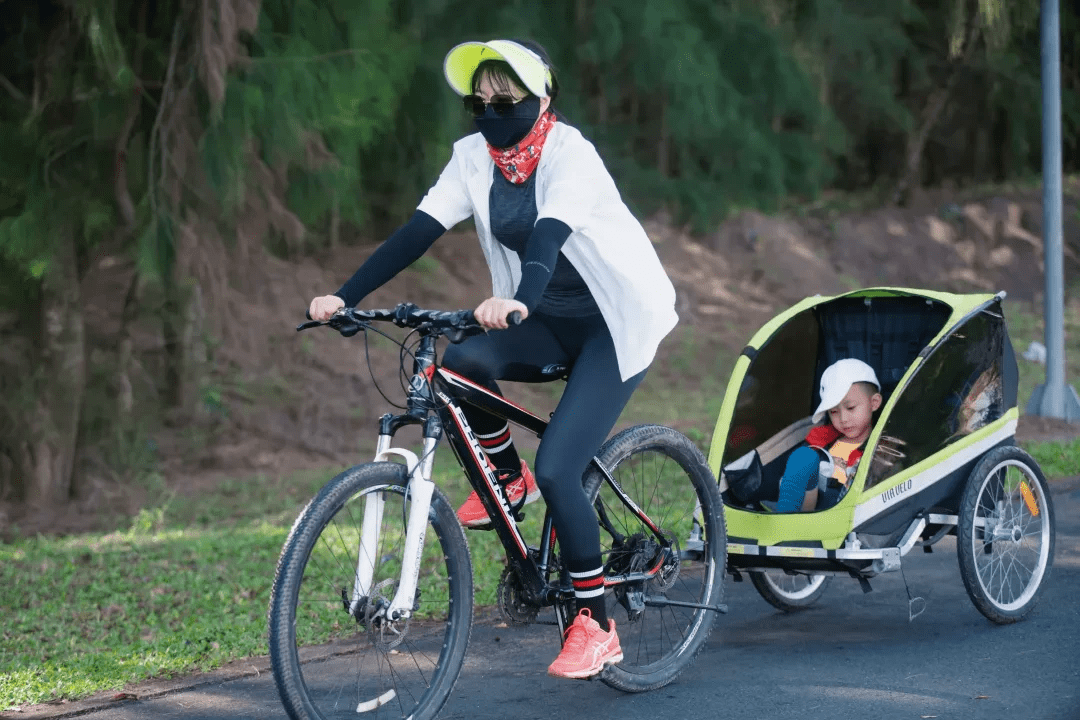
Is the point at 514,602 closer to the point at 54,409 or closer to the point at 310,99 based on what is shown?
the point at 310,99

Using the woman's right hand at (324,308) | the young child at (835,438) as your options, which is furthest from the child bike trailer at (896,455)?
the woman's right hand at (324,308)

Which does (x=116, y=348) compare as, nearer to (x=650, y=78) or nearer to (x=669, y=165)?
(x=650, y=78)

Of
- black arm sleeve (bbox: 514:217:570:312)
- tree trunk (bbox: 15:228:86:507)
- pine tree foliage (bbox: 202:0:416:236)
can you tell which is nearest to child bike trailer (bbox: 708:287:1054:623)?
black arm sleeve (bbox: 514:217:570:312)

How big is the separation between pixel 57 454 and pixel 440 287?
5.93m

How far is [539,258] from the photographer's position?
4.29 metres

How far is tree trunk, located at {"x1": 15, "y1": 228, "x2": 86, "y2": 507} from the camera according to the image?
1130 centimetres

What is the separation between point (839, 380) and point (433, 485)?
7.30ft

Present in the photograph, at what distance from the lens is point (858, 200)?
70.6 feet

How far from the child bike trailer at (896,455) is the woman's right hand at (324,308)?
6.17ft

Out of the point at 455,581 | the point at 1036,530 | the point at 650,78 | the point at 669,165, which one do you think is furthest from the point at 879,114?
the point at 455,581

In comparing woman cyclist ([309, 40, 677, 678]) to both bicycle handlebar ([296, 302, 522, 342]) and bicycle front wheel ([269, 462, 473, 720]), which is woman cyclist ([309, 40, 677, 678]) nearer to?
bicycle handlebar ([296, 302, 522, 342])

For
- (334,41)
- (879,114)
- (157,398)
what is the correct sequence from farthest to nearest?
(879,114), (157,398), (334,41)

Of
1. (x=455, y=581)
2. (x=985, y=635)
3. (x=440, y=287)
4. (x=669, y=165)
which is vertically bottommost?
(x=985, y=635)

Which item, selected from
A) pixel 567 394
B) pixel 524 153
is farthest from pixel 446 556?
pixel 524 153
